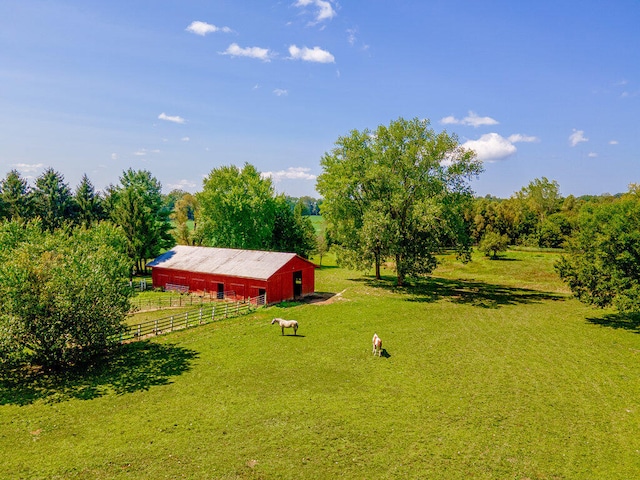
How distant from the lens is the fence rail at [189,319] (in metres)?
27.5

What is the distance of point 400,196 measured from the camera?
Result: 141 ft

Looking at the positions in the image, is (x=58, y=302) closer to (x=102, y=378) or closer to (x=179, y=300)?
(x=102, y=378)

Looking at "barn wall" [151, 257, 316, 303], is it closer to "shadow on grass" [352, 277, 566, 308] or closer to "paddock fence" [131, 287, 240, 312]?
"paddock fence" [131, 287, 240, 312]

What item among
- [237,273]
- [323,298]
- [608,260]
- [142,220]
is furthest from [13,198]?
[608,260]

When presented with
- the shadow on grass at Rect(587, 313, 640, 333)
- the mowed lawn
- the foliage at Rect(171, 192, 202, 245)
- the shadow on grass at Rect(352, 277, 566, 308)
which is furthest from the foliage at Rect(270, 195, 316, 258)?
the shadow on grass at Rect(587, 313, 640, 333)

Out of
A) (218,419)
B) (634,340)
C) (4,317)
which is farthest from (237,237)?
(634,340)

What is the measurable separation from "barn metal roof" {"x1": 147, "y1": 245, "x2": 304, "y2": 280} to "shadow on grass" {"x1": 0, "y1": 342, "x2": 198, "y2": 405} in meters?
15.6

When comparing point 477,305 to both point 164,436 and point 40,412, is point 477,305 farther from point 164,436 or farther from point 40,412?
point 40,412

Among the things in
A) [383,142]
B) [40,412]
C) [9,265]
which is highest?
[383,142]

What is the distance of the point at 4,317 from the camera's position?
742 inches

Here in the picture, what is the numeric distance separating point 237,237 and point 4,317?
42.3 m

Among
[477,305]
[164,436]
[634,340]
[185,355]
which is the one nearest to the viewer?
[164,436]

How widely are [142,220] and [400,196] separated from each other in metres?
39.7

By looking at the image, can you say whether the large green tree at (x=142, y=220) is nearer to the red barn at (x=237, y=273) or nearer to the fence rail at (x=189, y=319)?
the red barn at (x=237, y=273)
